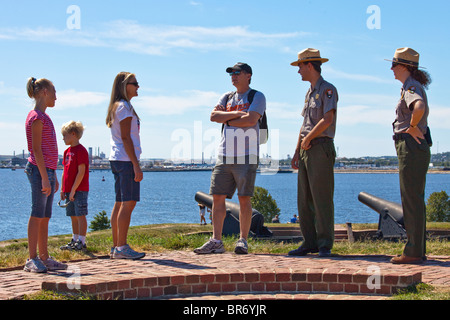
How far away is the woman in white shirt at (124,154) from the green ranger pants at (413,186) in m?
2.73

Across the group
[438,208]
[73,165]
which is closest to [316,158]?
[73,165]

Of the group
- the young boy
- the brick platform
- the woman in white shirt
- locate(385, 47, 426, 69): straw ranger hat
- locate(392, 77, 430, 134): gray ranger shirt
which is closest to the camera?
the brick platform

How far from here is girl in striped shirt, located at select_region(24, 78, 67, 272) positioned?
217 inches

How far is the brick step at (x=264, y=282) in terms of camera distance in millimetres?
4777

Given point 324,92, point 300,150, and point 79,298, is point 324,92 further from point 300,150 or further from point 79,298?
point 79,298

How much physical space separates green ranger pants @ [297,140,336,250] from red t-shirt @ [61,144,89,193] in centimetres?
287

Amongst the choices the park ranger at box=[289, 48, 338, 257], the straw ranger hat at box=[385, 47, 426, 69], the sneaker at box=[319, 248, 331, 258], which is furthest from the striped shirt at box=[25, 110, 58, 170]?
the straw ranger hat at box=[385, 47, 426, 69]

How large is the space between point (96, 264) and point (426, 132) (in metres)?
3.60

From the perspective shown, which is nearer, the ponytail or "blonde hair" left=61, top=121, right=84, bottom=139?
the ponytail

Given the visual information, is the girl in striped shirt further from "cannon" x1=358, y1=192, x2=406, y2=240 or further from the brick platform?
"cannon" x1=358, y1=192, x2=406, y2=240

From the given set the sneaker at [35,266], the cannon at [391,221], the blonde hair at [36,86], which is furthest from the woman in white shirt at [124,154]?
the cannon at [391,221]

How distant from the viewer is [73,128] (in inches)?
304

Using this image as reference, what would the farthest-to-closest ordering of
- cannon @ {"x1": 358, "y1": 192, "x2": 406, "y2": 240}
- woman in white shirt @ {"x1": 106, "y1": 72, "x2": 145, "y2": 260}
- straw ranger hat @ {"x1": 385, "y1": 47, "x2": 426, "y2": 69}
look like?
1. cannon @ {"x1": 358, "y1": 192, "x2": 406, "y2": 240}
2. woman in white shirt @ {"x1": 106, "y1": 72, "x2": 145, "y2": 260}
3. straw ranger hat @ {"x1": 385, "y1": 47, "x2": 426, "y2": 69}
